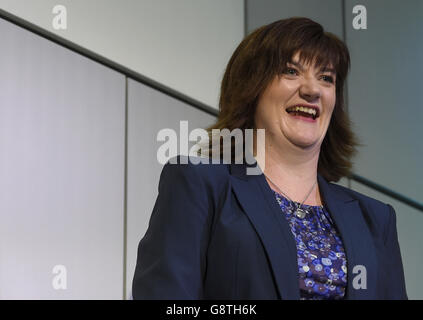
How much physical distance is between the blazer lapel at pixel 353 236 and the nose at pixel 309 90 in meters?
0.19

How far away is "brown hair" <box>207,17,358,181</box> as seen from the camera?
4.57ft

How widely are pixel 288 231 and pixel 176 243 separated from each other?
0.20 metres

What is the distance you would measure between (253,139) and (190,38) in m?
1.66

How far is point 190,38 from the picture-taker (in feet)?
9.92

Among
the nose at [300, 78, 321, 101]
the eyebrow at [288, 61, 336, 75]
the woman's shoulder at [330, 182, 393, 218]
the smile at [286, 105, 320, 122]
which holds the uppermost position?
the eyebrow at [288, 61, 336, 75]

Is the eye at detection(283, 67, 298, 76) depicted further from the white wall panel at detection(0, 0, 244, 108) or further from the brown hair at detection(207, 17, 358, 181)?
the white wall panel at detection(0, 0, 244, 108)

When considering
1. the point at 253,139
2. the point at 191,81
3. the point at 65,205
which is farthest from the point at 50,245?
the point at 253,139

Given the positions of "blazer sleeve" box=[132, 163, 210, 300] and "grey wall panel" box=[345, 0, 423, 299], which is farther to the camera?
"grey wall panel" box=[345, 0, 423, 299]

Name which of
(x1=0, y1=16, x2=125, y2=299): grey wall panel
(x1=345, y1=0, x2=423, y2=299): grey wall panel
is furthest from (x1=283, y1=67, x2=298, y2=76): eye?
(x1=345, y1=0, x2=423, y2=299): grey wall panel

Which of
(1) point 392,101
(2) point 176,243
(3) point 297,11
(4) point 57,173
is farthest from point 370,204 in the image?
(3) point 297,11

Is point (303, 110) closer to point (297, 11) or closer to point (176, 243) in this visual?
point (176, 243)

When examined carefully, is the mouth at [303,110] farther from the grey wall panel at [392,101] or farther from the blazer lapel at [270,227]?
the grey wall panel at [392,101]

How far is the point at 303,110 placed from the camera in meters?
1.38

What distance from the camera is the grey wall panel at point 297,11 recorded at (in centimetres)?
284
